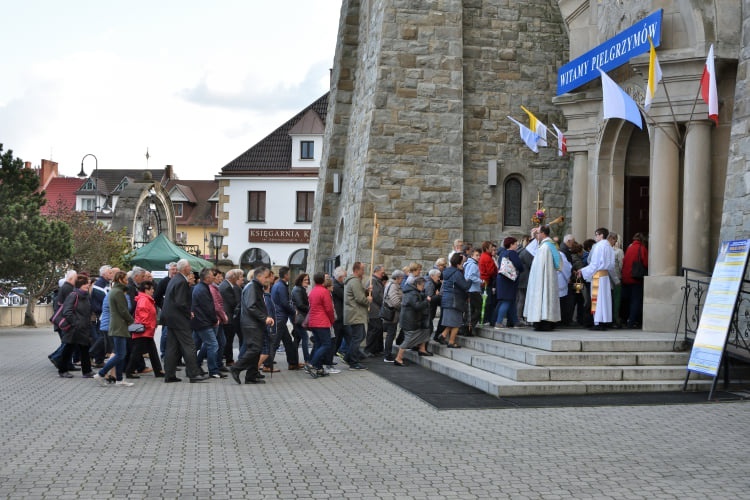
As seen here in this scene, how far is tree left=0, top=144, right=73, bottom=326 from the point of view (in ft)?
92.5

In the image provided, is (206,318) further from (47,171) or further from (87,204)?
(47,171)

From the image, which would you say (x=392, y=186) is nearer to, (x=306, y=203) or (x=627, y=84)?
(x=627, y=84)

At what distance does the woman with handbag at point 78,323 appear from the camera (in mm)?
14641

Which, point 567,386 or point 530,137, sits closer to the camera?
point 567,386

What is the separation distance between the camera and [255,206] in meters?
57.4

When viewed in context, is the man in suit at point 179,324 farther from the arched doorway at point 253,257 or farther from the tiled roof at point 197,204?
the tiled roof at point 197,204

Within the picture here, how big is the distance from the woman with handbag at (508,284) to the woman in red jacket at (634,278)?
1.64 meters

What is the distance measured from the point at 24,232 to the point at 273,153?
30439 millimetres

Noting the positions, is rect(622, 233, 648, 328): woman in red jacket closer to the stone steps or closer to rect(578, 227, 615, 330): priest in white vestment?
rect(578, 227, 615, 330): priest in white vestment

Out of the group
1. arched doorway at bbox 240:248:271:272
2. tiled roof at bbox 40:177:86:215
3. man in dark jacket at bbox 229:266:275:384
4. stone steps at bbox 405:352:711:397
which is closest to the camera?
stone steps at bbox 405:352:711:397

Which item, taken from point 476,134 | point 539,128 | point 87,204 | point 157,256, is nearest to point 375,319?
point 539,128

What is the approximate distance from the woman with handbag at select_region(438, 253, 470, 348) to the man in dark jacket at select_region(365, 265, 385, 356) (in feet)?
6.02

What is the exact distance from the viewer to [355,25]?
27.8 metres

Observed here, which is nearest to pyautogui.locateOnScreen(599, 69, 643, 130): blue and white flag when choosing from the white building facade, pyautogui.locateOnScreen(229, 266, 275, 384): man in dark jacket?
pyautogui.locateOnScreen(229, 266, 275, 384): man in dark jacket
